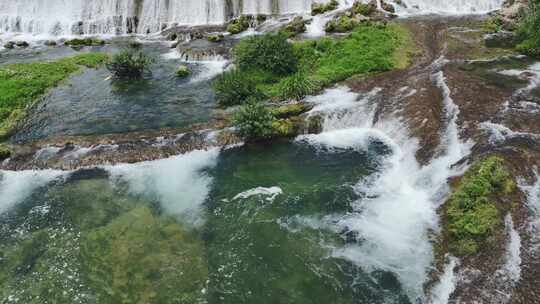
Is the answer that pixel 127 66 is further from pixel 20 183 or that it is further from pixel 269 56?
pixel 20 183

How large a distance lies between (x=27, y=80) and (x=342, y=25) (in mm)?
Answer: 23754

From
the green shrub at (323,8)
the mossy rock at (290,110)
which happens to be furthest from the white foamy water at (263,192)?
the green shrub at (323,8)

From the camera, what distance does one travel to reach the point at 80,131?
79.6 feet

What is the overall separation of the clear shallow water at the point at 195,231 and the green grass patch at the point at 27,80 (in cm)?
687

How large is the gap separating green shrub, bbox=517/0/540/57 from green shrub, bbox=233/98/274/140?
18.4 metres

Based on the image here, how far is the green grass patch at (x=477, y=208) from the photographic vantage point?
14.3 m

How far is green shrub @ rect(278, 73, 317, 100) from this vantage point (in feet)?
83.5

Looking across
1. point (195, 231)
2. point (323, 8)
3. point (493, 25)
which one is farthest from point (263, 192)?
point (323, 8)

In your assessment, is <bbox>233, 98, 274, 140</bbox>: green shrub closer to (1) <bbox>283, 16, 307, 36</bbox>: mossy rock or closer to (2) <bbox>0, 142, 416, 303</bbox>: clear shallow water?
(2) <bbox>0, 142, 416, 303</bbox>: clear shallow water

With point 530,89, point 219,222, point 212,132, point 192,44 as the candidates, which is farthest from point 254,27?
point 219,222

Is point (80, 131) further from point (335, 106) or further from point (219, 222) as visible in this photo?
point (335, 106)

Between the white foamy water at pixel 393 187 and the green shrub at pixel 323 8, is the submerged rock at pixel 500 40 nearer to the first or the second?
the white foamy water at pixel 393 187

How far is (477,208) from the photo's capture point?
15.2 m

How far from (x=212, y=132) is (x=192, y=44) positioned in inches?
651
